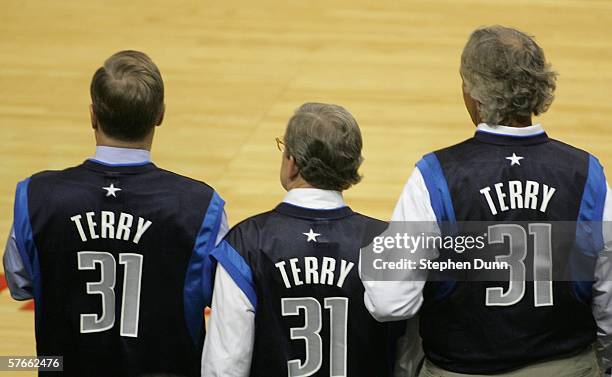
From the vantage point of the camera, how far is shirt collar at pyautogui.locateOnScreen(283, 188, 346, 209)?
2424mm

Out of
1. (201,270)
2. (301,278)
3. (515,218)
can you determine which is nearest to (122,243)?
(201,270)

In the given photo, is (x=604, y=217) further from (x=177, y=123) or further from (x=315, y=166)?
(x=177, y=123)

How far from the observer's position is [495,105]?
2.42 meters

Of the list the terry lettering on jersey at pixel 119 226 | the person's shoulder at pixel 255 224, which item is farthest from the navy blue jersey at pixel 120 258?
the person's shoulder at pixel 255 224

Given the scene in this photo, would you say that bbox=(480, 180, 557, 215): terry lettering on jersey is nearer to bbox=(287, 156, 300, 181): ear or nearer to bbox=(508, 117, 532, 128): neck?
bbox=(508, 117, 532, 128): neck

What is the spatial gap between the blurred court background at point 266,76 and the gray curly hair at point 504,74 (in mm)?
2423

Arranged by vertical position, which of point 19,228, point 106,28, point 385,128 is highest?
point 106,28

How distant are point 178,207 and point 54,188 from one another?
0.28 meters

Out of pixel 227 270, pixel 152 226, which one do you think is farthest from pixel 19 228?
pixel 227 270

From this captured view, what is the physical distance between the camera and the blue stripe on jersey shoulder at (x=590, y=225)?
241 cm

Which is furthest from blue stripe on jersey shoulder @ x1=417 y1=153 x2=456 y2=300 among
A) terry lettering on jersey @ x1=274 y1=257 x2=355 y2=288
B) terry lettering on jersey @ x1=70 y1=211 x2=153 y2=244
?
terry lettering on jersey @ x1=70 y1=211 x2=153 y2=244

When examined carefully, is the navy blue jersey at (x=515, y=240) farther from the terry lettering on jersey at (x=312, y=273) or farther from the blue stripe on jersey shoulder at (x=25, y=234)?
the blue stripe on jersey shoulder at (x=25, y=234)

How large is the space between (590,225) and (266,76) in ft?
14.7

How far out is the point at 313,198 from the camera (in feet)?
7.95
